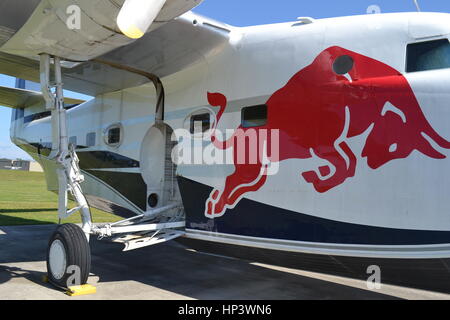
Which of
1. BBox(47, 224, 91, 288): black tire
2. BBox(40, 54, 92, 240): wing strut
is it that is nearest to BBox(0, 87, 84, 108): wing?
BBox(40, 54, 92, 240): wing strut

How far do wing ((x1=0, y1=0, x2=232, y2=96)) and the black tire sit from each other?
8.27ft

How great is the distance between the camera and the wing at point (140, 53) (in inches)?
226

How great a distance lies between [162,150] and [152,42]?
201cm

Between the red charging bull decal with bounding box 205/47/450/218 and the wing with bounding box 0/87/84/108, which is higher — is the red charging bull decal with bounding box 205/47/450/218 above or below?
below

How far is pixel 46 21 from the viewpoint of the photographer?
517cm

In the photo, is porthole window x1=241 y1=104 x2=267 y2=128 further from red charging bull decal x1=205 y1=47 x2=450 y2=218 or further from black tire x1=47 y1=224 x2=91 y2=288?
black tire x1=47 y1=224 x2=91 y2=288

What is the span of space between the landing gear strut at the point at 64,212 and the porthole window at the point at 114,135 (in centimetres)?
170

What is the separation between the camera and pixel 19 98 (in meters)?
11.1

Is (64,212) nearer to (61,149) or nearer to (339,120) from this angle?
(61,149)

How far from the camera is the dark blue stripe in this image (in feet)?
14.6

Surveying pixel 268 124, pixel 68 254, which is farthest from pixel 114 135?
pixel 268 124

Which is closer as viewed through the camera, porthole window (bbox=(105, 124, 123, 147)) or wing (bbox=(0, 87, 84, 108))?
porthole window (bbox=(105, 124, 123, 147))
